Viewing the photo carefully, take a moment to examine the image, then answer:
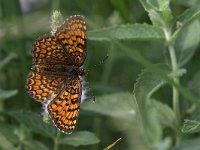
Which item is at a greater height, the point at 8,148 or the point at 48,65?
the point at 48,65

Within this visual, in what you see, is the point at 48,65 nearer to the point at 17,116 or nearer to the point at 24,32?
the point at 17,116

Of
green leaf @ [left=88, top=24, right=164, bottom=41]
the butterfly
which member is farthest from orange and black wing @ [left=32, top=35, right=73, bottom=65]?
green leaf @ [left=88, top=24, right=164, bottom=41]

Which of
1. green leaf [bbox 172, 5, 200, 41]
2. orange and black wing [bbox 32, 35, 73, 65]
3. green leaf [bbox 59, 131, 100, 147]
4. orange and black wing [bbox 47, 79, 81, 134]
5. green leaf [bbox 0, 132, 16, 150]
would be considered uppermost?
green leaf [bbox 172, 5, 200, 41]

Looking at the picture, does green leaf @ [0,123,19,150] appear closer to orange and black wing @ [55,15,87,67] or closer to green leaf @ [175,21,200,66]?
orange and black wing @ [55,15,87,67]

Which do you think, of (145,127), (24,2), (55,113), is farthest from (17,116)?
(24,2)

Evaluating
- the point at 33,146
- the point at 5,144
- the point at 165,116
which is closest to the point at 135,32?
the point at 165,116
